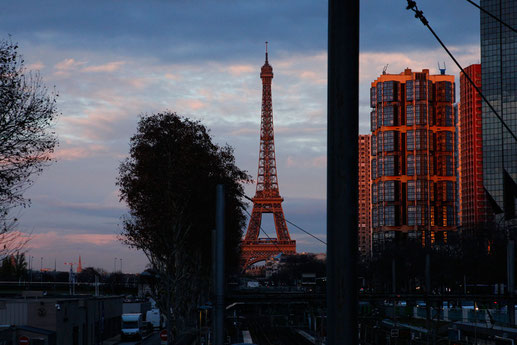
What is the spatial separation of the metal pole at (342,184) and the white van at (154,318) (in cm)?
9835

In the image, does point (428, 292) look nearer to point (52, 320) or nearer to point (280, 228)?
point (52, 320)

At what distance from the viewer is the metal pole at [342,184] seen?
164 inches

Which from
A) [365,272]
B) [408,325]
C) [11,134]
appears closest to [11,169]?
[11,134]

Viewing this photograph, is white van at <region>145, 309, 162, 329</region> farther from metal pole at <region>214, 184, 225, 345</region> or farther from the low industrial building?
metal pole at <region>214, 184, 225, 345</region>

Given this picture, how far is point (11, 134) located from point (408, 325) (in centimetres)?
6083

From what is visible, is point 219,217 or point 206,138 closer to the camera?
point 219,217

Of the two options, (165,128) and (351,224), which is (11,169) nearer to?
(351,224)

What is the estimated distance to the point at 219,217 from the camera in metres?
19.2

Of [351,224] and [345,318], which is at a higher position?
[351,224]

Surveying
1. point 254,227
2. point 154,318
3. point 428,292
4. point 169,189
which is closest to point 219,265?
point 169,189

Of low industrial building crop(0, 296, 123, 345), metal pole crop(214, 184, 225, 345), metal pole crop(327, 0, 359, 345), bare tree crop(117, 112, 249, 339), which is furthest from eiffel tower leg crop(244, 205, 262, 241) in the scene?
metal pole crop(327, 0, 359, 345)

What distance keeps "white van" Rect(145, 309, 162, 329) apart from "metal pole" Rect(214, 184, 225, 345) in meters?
80.9

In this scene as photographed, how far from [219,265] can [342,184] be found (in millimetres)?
15470

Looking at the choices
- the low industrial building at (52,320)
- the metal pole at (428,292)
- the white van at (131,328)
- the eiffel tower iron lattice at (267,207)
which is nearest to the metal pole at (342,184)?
the metal pole at (428,292)
